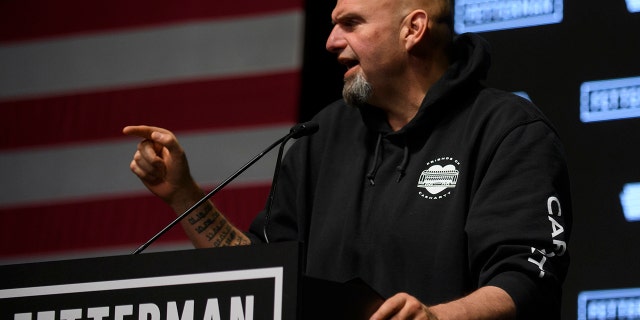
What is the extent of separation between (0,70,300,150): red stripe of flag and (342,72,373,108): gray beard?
1.10m

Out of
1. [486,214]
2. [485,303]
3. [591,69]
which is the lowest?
[485,303]

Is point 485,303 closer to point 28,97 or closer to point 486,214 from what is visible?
point 486,214

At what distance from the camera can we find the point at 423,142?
7.38 ft

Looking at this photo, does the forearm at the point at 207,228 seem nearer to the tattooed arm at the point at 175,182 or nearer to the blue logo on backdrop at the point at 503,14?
the tattooed arm at the point at 175,182

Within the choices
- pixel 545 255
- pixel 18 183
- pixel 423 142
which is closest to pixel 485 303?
pixel 545 255

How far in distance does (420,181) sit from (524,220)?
27 cm

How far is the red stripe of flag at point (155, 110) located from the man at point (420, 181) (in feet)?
3.30

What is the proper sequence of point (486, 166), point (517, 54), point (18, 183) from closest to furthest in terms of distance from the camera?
point (486, 166) < point (517, 54) < point (18, 183)

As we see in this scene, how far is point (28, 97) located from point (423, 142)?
76.3 inches

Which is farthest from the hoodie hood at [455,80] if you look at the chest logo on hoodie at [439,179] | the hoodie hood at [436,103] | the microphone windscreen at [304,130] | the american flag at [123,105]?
the american flag at [123,105]

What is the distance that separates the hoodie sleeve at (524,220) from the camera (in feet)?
6.19

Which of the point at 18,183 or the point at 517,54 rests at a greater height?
the point at 517,54

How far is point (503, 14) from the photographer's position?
2.79m

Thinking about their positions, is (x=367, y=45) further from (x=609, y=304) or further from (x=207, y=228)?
(x=609, y=304)
